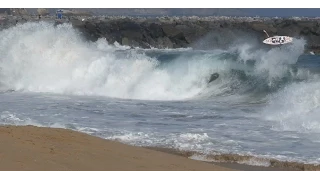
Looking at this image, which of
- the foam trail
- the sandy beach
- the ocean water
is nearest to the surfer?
the ocean water

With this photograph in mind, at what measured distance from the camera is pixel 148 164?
16.3ft

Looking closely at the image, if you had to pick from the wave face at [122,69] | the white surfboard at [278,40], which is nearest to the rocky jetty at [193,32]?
the white surfboard at [278,40]

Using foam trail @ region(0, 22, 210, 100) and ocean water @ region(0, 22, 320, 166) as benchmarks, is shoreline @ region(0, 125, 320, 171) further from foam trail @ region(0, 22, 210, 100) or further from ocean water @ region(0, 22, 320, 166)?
foam trail @ region(0, 22, 210, 100)

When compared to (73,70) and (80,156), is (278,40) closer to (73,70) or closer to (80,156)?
(73,70)

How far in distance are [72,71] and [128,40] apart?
985 inches

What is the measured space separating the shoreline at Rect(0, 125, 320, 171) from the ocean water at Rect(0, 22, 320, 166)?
59 centimetres

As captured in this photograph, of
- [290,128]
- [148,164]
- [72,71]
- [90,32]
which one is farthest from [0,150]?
[90,32]

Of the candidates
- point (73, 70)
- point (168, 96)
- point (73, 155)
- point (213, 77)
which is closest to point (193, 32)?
point (73, 70)

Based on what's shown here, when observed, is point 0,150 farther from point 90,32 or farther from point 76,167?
point 90,32

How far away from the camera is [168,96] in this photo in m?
15.6

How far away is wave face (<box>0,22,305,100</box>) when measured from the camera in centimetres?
1605

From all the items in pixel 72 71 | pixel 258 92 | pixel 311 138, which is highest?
pixel 72 71

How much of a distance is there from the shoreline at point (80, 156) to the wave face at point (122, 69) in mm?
9082

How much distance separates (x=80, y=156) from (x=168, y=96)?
10.7 m
